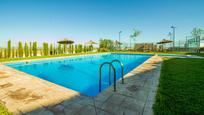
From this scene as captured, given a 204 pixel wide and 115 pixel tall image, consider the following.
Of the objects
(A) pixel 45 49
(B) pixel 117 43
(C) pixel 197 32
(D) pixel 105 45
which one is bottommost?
(A) pixel 45 49

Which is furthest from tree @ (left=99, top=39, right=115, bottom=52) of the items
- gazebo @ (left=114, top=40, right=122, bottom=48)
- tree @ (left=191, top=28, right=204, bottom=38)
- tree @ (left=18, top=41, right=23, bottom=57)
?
tree @ (left=191, top=28, right=204, bottom=38)

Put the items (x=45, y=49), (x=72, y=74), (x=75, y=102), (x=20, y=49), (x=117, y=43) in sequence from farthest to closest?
(x=117, y=43), (x=45, y=49), (x=20, y=49), (x=72, y=74), (x=75, y=102)

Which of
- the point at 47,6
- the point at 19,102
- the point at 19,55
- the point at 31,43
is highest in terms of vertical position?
the point at 47,6

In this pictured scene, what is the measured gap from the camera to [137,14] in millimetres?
20531

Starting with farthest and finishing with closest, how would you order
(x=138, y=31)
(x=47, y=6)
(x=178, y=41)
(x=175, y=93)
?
(x=138, y=31), (x=178, y=41), (x=47, y=6), (x=175, y=93)

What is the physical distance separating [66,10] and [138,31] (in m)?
23.2

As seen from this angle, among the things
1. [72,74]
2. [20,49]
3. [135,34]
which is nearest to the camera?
[72,74]

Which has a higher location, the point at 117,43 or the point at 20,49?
the point at 117,43

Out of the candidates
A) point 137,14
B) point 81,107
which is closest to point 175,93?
point 81,107

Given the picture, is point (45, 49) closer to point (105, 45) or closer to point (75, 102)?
point (75, 102)

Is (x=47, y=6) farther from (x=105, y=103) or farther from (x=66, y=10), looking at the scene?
(x=105, y=103)

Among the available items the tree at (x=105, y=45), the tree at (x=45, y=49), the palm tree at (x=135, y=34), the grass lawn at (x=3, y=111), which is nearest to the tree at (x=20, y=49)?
the tree at (x=45, y=49)

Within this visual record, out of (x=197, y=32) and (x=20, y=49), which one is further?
(x=197, y=32)

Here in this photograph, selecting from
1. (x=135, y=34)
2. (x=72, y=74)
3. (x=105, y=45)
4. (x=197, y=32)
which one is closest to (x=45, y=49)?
(x=72, y=74)
